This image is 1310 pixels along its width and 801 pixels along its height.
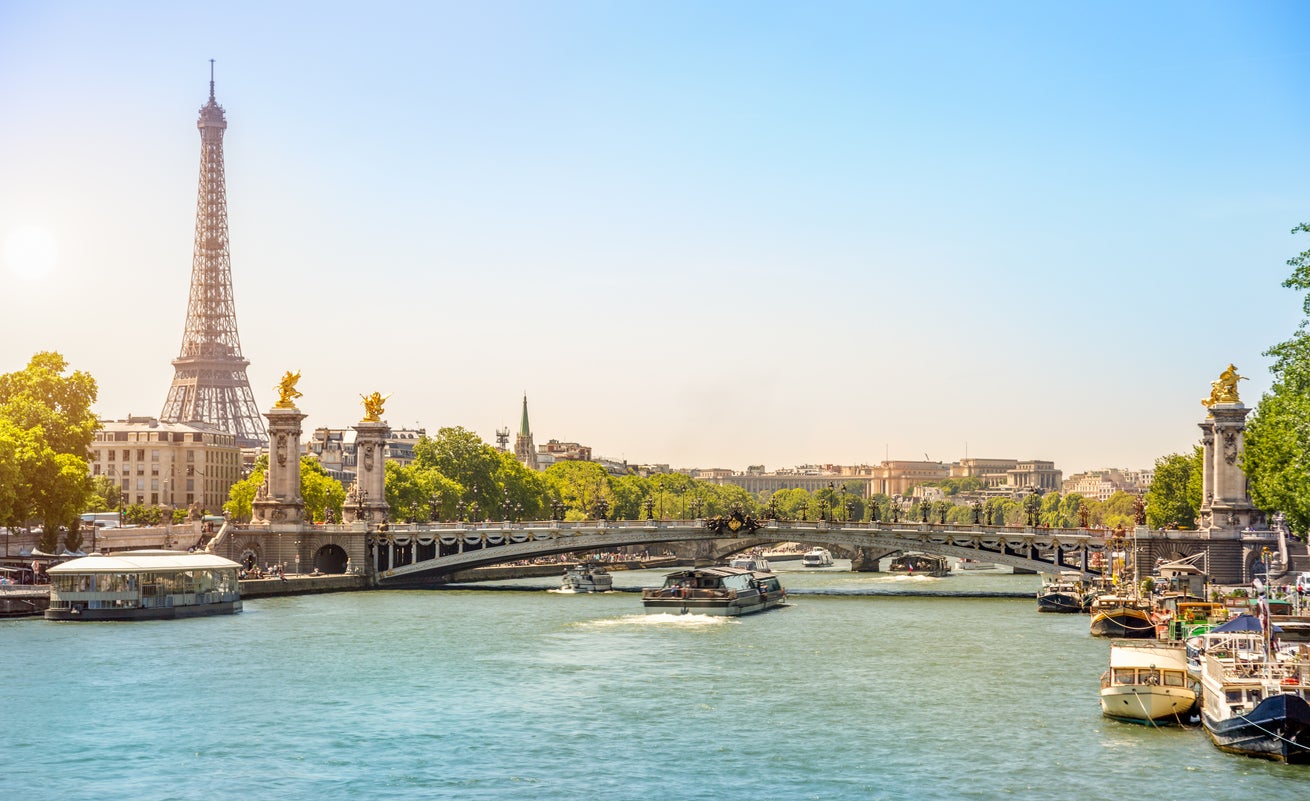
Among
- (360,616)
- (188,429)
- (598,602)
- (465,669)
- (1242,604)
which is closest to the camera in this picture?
(465,669)

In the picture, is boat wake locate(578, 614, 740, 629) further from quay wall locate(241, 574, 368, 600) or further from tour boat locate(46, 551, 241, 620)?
quay wall locate(241, 574, 368, 600)

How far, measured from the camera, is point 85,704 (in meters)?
41.5

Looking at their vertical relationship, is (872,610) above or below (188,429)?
below

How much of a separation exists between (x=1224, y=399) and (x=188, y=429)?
275 feet

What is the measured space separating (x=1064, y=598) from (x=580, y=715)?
1376 inches

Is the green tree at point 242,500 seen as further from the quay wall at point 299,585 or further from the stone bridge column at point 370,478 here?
the quay wall at point 299,585

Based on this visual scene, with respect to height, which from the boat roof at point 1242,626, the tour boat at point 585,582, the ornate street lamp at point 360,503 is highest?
the ornate street lamp at point 360,503

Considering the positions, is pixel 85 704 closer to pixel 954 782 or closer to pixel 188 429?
pixel 954 782

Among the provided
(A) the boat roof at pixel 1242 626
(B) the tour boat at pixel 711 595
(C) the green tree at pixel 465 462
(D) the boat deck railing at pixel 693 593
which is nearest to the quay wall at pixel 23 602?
(B) the tour boat at pixel 711 595

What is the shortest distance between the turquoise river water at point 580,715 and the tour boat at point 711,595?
151 inches

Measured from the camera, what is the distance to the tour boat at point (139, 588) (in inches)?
2438

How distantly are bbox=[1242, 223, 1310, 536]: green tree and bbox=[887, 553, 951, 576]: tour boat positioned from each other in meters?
50.1

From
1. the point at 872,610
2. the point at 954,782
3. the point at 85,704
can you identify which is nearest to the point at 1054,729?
the point at 954,782

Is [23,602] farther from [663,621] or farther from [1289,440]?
[1289,440]
